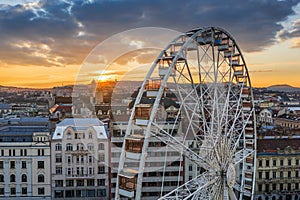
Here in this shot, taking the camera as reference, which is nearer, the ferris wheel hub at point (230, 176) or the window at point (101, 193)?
the ferris wheel hub at point (230, 176)

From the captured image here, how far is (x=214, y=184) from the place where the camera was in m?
20.3

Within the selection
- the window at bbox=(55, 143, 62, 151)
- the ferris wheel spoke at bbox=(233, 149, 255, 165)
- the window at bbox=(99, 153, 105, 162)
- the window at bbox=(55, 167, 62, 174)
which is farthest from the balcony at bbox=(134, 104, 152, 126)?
the window at bbox=(55, 167, 62, 174)

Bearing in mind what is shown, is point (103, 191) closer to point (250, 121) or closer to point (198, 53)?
point (250, 121)

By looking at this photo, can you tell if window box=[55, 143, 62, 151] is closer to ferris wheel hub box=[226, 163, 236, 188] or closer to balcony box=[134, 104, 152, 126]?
ferris wheel hub box=[226, 163, 236, 188]

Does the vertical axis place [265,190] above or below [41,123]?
below

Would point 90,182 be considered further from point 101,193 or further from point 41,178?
point 41,178

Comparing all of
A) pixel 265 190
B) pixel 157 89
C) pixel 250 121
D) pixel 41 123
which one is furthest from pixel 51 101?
pixel 157 89

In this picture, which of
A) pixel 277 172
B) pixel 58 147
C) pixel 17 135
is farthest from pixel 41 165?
pixel 277 172

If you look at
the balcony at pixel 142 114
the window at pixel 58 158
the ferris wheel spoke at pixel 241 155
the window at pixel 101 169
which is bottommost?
the window at pixel 101 169

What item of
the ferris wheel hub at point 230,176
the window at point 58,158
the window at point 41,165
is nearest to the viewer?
the ferris wheel hub at point 230,176

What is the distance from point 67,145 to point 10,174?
7.15 metres

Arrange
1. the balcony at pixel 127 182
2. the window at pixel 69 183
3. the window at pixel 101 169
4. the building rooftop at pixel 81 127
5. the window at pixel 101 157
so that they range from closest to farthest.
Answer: the balcony at pixel 127 182, the building rooftop at pixel 81 127, the window at pixel 101 157, the window at pixel 69 183, the window at pixel 101 169

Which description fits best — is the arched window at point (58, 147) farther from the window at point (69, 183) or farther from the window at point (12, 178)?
the window at point (12, 178)

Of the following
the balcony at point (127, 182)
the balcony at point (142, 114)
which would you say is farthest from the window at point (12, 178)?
the balcony at point (142, 114)
